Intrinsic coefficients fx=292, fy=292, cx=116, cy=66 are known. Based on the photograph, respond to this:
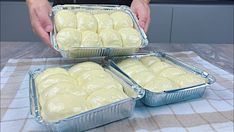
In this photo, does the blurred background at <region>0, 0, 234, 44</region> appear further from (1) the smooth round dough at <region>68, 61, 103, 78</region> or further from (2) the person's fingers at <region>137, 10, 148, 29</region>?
(1) the smooth round dough at <region>68, 61, 103, 78</region>

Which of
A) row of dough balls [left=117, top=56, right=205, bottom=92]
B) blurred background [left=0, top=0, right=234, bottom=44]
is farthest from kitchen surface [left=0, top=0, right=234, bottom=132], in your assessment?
blurred background [left=0, top=0, right=234, bottom=44]

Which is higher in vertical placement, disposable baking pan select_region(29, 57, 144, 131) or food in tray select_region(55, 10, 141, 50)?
food in tray select_region(55, 10, 141, 50)

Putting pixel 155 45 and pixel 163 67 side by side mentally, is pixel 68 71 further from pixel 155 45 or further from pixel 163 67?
pixel 155 45

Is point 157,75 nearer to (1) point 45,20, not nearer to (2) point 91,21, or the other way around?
(2) point 91,21

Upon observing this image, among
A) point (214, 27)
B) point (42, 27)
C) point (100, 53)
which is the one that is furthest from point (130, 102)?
point (214, 27)

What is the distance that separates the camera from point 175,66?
2.77ft

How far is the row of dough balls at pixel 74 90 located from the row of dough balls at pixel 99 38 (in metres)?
0.07

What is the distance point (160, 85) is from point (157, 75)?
0.26 feet

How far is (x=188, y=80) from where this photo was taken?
0.72 m

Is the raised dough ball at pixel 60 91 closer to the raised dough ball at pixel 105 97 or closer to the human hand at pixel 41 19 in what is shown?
the raised dough ball at pixel 105 97

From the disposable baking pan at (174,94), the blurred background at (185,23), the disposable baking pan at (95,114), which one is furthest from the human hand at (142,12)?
the blurred background at (185,23)

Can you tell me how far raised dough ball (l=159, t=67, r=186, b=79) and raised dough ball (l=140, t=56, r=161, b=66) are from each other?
75 mm

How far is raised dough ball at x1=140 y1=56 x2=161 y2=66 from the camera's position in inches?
33.4

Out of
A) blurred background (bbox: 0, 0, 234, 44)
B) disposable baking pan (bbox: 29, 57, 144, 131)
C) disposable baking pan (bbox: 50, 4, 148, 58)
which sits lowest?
blurred background (bbox: 0, 0, 234, 44)
